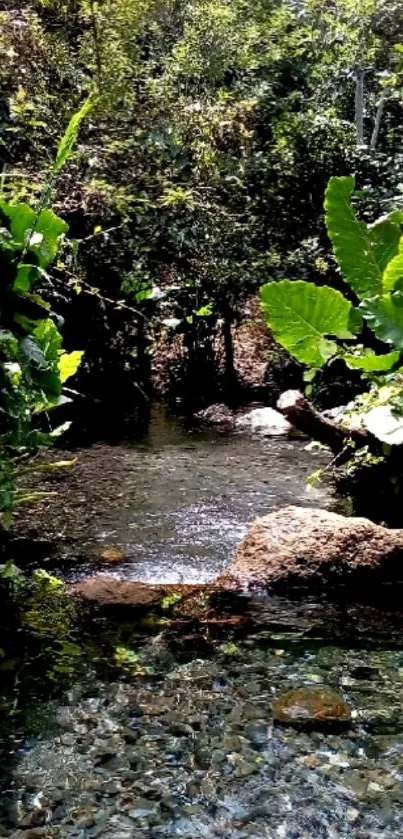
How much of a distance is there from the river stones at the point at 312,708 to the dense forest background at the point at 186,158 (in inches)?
184

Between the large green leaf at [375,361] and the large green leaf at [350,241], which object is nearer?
the large green leaf at [375,361]

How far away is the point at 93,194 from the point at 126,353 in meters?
2.90

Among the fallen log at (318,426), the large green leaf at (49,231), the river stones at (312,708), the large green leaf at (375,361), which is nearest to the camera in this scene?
the river stones at (312,708)

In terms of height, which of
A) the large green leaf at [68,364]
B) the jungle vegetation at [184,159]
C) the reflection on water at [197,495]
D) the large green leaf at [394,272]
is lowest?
the reflection on water at [197,495]

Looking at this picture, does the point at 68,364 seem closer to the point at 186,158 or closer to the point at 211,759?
the point at 211,759

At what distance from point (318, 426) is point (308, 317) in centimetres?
68

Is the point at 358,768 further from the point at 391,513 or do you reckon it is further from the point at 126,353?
the point at 126,353

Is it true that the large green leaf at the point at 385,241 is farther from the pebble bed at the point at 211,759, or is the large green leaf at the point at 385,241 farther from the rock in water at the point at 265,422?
the rock in water at the point at 265,422

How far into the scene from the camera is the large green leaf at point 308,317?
4.41m

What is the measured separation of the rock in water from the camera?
823 cm

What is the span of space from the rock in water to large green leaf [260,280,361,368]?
11.3 feet

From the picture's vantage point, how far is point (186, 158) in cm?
845

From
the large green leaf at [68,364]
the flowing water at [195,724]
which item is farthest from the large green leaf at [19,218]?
the flowing water at [195,724]

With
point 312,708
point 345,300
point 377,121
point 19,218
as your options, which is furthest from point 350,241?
point 377,121
